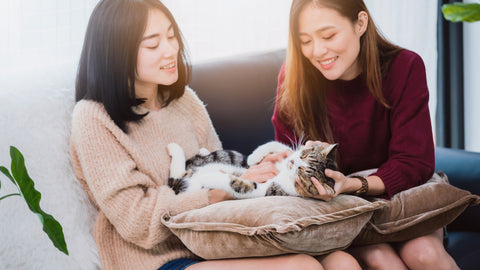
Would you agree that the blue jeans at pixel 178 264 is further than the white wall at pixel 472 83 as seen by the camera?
No

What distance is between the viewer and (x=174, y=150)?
1.44 metres

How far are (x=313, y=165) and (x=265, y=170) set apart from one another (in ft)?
0.76

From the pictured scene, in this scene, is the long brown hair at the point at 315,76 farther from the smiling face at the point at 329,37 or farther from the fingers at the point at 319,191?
the fingers at the point at 319,191

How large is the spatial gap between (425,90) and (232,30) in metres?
1.22

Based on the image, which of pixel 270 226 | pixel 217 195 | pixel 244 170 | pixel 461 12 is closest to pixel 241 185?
pixel 217 195

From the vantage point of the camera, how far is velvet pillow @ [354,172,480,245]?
127cm

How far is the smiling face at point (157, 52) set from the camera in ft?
4.41

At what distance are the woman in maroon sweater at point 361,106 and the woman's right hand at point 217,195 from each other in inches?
12.1

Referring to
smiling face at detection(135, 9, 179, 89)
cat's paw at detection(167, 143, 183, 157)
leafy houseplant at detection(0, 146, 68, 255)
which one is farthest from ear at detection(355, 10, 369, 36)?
leafy houseplant at detection(0, 146, 68, 255)

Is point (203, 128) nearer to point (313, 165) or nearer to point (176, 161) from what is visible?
point (176, 161)

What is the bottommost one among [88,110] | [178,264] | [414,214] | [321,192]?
[178,264]

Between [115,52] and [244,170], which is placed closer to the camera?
[115,52]

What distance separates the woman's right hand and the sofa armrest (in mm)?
979

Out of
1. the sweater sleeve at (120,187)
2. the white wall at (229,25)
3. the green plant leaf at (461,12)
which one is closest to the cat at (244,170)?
the sweater sleeve at (120,187)
